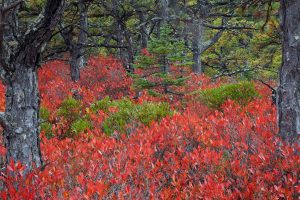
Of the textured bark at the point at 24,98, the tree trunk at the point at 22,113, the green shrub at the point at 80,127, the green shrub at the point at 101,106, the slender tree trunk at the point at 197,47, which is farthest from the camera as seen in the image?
the slender tree trunk at the point at 197,47

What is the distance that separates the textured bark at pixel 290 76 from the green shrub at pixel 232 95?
12.3ft

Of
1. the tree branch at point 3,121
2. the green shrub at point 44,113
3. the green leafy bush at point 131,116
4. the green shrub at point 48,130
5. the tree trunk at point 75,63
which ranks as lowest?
the green shrub at point 48,130

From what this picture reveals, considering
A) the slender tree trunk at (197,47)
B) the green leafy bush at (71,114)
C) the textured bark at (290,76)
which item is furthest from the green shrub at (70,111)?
the slender tree trunk at (197,47)

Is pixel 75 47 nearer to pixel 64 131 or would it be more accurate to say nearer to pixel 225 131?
pixel 64 131

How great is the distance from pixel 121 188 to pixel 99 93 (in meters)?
8.56

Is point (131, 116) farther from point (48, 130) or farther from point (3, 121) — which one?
point (3, 121)

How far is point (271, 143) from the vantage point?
17.5 feet

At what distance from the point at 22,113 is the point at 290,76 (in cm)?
377

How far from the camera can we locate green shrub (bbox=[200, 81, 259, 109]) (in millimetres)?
9422

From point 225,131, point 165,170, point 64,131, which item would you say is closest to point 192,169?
point 165,170

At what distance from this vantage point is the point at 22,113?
14.6ft

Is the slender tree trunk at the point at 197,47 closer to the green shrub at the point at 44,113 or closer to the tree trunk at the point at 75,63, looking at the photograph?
the tree trunk at the point at 75,63

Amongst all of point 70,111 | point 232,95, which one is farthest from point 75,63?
point 232,95

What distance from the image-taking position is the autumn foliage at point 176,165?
405 cm
